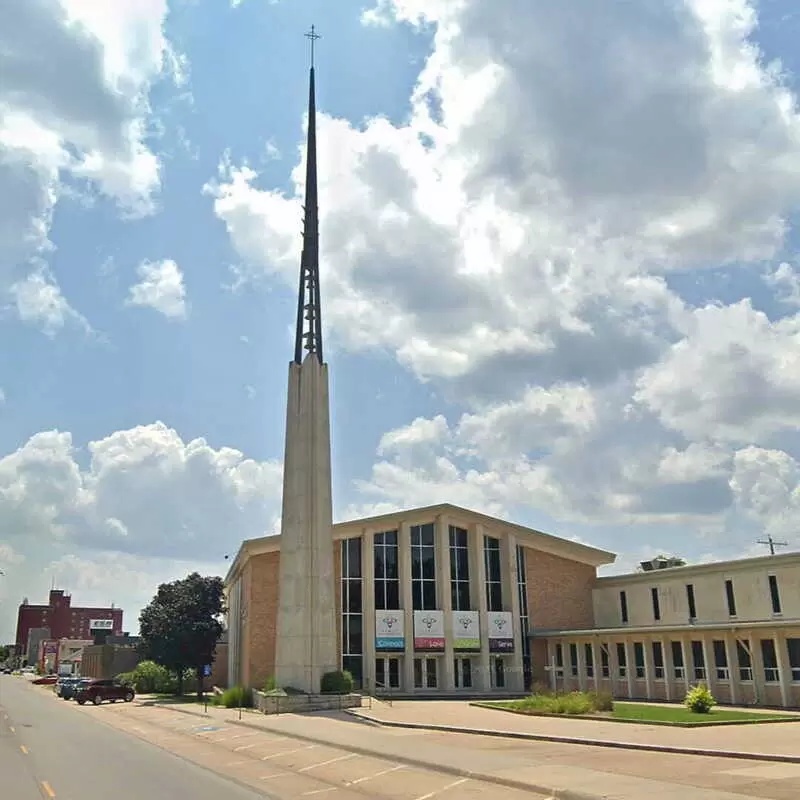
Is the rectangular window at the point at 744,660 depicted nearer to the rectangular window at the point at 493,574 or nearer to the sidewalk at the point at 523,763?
the sidewalk at the point at 523,763

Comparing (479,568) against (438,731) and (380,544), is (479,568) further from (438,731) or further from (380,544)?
(438,731)

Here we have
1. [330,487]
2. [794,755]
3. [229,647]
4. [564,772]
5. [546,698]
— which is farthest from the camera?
[229,647]

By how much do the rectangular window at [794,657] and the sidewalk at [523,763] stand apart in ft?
52.8

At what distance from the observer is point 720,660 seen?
3747 centimetres

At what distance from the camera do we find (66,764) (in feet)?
64.7

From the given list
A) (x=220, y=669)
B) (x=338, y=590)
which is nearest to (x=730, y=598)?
(x=338, y=590)

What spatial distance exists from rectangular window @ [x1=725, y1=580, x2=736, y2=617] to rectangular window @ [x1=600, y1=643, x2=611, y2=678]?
21.4 ft

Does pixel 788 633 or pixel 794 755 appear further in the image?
pixel 788 633

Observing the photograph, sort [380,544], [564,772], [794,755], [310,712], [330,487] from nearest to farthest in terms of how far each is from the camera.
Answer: [564,772] < [794,755] < [310,712] < [330,487] < [380,544]

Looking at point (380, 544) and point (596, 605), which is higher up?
point (380, 544)

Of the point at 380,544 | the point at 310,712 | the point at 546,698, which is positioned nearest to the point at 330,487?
Result: the point at 380,544

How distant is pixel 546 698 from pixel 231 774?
57.8ft

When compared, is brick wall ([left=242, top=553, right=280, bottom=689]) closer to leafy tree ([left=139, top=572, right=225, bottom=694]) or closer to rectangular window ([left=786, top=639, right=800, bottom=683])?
leafy tree ([left=139, top=572, right=225, bottom=694])

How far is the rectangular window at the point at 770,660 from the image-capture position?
3459 centimetres
